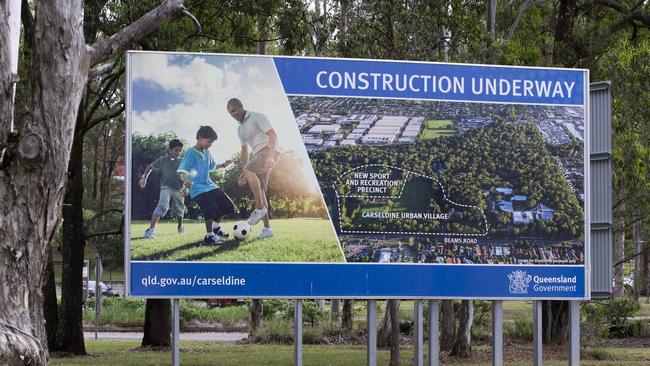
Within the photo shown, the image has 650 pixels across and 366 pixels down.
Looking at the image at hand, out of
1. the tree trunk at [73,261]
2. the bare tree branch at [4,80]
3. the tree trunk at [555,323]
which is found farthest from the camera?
the tree trunk at [555,323]

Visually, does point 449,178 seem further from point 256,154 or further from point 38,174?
point 38,174

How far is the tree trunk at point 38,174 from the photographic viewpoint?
9.62m

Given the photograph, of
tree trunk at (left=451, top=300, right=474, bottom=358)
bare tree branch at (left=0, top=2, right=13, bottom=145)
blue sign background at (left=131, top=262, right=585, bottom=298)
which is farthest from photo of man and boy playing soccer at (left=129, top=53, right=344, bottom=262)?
tree trunk at (left=451, top=300, right=474, bottom=358)

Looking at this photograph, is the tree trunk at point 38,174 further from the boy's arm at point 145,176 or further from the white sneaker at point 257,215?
the white sneaker at point 257,215

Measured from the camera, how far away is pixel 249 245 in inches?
538

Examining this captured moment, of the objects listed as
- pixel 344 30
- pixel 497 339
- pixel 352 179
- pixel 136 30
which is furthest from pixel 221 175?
pixel 344 30

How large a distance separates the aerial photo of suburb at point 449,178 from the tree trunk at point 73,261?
954 centimetres

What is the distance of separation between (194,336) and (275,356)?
7439mm

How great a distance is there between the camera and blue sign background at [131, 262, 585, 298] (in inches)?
528

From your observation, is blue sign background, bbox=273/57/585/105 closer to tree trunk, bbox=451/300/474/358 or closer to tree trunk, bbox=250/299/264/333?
tree trunk, bbox=451/300/474/358

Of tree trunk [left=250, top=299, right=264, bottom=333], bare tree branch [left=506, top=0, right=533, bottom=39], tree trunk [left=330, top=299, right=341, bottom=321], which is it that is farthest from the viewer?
tree trunk [left=330, top=299, right=341, bottom=321]

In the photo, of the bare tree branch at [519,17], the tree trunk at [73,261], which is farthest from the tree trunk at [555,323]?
the tree trunk at [73,261]

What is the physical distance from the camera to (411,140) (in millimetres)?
14203

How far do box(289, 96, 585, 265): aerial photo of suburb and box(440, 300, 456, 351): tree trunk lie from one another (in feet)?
30.2
